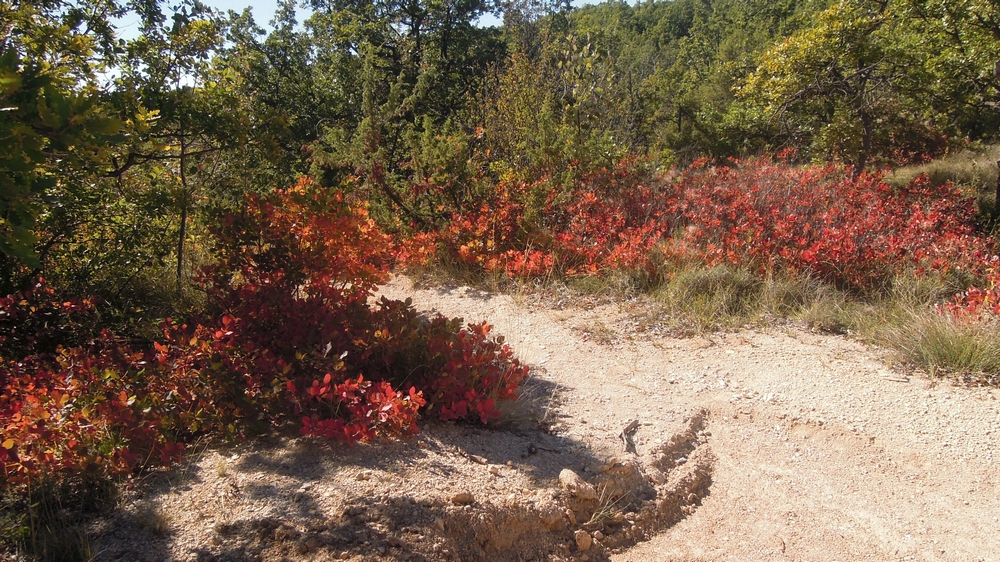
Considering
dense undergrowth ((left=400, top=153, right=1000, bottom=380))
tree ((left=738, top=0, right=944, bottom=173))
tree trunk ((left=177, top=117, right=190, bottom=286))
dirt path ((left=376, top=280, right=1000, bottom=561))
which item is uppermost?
tree ((left=738, top=0, right=944, bottom=173))

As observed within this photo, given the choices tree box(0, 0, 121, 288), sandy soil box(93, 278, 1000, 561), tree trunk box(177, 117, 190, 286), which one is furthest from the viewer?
tree trunk box(177, 117, 190, 286)

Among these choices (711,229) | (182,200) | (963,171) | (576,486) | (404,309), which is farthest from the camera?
(963,171)

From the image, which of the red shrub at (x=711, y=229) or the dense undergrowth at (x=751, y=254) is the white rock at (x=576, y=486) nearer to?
the dense undergrowth at (x=751, y=254)

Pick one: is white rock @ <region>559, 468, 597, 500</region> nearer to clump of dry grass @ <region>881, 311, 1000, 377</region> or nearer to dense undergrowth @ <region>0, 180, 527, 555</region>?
dense undergrowth @ <region>0, 180, 527, 555</region>

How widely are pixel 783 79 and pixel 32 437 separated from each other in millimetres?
9499

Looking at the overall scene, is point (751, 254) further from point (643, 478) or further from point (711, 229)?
point (643, 478)

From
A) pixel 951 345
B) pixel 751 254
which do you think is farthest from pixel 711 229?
pixel 951 345

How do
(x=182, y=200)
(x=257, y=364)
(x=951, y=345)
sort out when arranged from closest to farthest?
1. (x=257, y=364)
2. (x=182, y=200)
3. (x=951, y=345)

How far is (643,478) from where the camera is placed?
304 cm

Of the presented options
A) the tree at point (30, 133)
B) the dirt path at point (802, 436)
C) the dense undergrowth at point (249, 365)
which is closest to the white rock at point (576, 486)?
the dirt path at point (802, 436)

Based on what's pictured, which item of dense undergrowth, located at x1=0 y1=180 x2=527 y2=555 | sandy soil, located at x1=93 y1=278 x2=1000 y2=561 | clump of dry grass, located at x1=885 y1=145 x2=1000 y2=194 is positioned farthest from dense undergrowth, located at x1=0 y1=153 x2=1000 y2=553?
clump of dry grass, located at x1=885 y1=145 x2=1000 y2=194

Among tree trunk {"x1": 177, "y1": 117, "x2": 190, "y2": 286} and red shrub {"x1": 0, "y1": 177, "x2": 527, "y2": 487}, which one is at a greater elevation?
tree trunk {"x1": 177, "y1": 117, "x2": 190, "y2": 286}

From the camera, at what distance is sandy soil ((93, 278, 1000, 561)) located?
7.36ft

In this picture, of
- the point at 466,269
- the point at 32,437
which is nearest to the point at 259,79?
the point at 466,269
